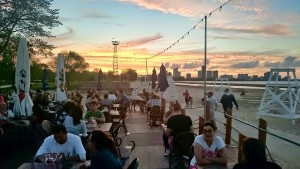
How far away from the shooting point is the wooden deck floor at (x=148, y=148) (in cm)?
891

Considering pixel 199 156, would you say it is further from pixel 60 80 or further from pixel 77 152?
pixel 60 80

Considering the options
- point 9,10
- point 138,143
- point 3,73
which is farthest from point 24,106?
point 3,73

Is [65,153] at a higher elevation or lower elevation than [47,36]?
lower

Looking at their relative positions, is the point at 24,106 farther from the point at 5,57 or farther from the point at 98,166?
the point at 5,57

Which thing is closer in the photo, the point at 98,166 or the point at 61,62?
the point at 98,166

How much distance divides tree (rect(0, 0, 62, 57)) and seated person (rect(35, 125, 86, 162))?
2966cm

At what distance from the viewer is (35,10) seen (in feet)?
111

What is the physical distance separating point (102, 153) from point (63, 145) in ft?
4.40

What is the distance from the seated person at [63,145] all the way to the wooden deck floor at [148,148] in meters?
2.26

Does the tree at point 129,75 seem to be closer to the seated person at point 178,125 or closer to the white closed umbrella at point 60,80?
the white closed umbrella at point 60,80

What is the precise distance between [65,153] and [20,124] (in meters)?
4.79

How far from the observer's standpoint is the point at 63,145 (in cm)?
557

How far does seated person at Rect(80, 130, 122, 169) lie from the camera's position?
173 inches

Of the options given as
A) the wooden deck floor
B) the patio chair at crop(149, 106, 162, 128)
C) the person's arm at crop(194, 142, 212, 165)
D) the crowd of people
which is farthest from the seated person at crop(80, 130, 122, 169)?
the patio chair at crop(149, 106, 162, 128)
